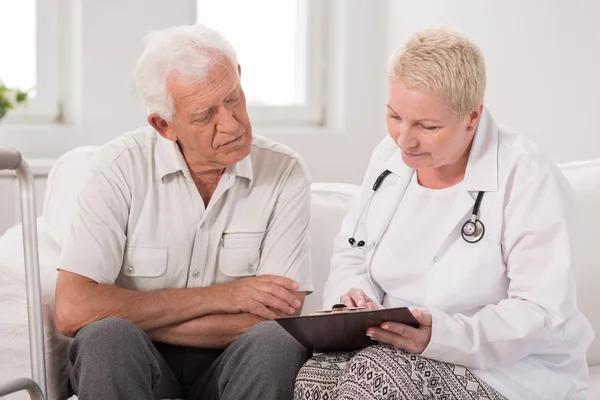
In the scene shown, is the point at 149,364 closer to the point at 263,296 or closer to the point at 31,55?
the point at 263,296

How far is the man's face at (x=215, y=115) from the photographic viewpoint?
2.15 meters

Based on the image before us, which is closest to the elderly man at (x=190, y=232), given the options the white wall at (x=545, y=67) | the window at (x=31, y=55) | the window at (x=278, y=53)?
the white wall at (x=545, y=67)

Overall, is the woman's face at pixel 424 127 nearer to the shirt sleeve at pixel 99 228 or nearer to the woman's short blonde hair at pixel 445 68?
the woman's short blonde hair at pixel 445 68

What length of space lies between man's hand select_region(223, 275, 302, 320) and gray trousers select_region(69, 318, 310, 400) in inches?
4.1

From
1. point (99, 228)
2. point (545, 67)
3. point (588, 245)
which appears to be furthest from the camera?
point (545, 67)

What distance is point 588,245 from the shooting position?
241 centimetres

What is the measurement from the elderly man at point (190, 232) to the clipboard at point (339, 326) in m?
0.17

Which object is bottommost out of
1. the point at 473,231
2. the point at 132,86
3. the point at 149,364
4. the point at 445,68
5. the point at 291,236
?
the point at 149,364

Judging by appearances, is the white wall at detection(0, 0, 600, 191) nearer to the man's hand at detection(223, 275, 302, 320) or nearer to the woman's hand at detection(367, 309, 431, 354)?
the man's hand at detection(223, 275, 302, 320)

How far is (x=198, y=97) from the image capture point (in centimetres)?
216

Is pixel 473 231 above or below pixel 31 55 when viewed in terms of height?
below

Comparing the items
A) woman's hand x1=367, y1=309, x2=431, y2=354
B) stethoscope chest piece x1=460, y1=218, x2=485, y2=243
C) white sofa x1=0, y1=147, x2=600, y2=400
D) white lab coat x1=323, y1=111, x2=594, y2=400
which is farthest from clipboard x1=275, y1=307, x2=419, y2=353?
white sofa x1=0, y1=147, x2=600, y2=400

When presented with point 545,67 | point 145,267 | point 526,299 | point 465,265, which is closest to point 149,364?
point 145,267

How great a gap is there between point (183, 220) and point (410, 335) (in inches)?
29.1
